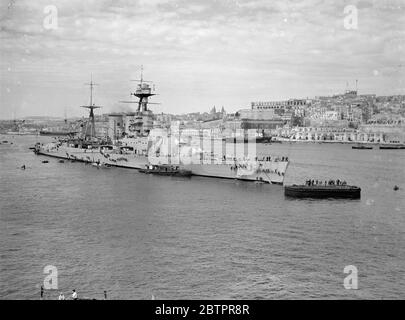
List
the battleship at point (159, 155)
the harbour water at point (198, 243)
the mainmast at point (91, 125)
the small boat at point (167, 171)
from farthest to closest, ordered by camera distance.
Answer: the mainmast at point (91, 125)
the small boat at point (167, 171)
the battleship at point (159, 155)
the harbour water at point (198, 243)

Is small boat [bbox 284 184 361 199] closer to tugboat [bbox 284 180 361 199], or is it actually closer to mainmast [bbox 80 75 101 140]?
tugboat [bbox 284 180 361 199]

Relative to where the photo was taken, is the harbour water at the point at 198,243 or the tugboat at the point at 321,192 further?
the tugboat at the point at 321,192

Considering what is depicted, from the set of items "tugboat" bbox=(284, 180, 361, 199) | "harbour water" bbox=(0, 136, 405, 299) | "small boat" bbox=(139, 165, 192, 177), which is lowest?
"harbour water" bbox=(0, 136, 405, 299)

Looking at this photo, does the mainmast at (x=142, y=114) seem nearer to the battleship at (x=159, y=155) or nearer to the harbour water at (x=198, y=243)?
the battleship at (x=159, y=155)

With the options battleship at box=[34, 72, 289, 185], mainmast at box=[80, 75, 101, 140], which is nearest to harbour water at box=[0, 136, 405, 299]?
battleship at box=[34, 72, 289, 185]

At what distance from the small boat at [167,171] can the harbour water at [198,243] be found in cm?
609

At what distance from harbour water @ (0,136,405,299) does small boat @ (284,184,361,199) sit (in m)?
0.56

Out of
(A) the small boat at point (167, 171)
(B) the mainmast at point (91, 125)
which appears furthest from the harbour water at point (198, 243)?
(B) the mainmast at point (91, 125)

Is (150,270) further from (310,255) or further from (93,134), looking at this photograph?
(93,134)

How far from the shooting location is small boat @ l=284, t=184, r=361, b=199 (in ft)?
75.4

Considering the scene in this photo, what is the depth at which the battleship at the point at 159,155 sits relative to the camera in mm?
29297

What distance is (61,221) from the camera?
55.1ft

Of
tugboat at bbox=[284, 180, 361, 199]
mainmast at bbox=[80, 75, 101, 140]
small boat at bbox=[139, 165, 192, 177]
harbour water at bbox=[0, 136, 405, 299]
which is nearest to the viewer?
harbour water at bbox=[0, 136, 405, 299]

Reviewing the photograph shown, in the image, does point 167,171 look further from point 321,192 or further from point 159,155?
point 321,192
